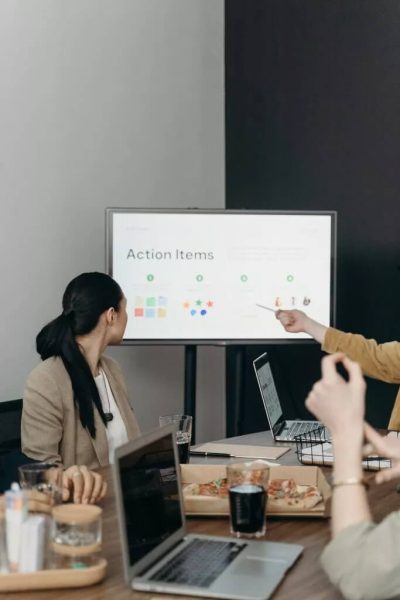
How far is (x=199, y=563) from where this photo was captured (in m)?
1.59

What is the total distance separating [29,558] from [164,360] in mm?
3098

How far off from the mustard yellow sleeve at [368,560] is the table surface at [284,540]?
0.37 feet

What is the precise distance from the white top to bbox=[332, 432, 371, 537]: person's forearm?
156 centimetres

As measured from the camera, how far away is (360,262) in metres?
4.32

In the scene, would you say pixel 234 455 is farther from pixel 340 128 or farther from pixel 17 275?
pixel 340 128

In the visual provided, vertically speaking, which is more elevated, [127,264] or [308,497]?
[127,264]

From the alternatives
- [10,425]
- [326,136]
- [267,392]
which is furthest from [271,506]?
[326,136]

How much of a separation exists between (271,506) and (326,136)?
2.84 metres

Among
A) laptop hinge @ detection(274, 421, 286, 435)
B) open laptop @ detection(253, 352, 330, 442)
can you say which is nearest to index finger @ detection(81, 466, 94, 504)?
open laptop @ detection(253, 352, 330, 442)

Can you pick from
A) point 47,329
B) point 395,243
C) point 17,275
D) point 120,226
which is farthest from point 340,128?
point 47,329

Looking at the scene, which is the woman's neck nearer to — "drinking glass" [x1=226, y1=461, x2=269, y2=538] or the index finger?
the index finger

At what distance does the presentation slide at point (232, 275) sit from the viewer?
13.1 feet

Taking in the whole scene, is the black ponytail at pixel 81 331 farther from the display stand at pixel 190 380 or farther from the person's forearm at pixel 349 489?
the person's forearm at pixel 349 489

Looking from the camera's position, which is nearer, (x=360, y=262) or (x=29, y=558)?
(x=29, y=558)
